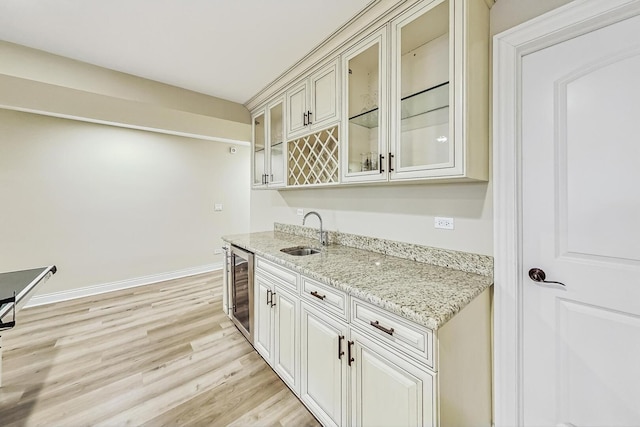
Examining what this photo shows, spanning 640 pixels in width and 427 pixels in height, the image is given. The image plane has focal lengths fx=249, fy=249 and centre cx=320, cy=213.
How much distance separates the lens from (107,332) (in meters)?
2.51

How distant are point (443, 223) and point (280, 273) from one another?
44.0 inches

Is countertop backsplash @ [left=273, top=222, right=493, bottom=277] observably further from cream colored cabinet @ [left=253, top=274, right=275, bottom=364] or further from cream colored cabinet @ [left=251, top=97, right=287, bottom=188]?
cream colored cabinet @ [left=251, top=97, right=287, bottom=188]

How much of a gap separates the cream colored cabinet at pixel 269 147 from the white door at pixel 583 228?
1.87 meters

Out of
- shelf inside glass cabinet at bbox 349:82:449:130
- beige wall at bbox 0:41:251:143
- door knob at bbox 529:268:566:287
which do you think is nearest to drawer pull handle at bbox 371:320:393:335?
door knob at bbox 529:268:566:287

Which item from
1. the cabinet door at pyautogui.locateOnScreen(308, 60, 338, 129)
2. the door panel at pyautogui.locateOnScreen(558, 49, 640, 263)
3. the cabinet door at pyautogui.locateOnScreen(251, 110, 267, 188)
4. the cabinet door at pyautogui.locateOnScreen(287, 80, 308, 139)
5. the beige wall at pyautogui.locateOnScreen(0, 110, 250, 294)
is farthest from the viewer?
the beige wall at pyautogui.locateOnScreen(0, 110, 250, 294)

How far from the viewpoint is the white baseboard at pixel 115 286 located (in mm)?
3084

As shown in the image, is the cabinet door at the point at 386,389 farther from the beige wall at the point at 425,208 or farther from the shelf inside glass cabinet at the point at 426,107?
the shelf inside glass cabinet at the point at 426,107

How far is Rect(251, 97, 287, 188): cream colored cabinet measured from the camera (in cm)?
250

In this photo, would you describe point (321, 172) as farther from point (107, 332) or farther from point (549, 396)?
point (107, 332)

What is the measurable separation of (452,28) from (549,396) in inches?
73.3

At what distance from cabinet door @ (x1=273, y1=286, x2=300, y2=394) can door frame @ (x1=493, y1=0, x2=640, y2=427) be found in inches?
44.4

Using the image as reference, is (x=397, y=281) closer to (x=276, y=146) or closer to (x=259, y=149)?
(x=276, y=146)

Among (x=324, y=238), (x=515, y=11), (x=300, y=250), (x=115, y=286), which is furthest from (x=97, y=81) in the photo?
(x=515, y=11)

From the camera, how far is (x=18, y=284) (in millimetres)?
1476
